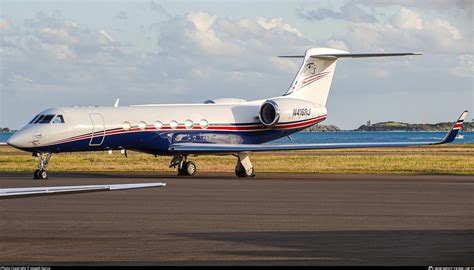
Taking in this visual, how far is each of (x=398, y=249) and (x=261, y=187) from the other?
16203 mm

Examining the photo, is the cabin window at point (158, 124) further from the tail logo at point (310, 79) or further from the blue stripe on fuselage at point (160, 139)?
the tail logo at point (310, 79)

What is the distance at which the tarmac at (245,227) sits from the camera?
12523 millimetres

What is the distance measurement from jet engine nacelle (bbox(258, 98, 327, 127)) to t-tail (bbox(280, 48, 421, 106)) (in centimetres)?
101

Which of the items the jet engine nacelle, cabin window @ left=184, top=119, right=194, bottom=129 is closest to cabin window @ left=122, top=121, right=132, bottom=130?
cabin window @ left=184, top=119, right=194, bottom=129

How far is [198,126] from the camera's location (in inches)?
1540

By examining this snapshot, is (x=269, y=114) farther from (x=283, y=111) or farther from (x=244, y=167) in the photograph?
(x=244, y=167)

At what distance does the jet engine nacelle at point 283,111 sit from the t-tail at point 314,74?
3.32 feet

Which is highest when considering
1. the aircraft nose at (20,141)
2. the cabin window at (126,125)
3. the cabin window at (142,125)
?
the cabin window at (142,125)

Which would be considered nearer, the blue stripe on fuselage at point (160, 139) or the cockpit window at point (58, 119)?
the cockpit window at point (58, 119)

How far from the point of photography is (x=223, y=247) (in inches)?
538

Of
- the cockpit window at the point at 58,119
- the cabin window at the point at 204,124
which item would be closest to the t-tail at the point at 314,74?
the cabin window at the point at 204,124

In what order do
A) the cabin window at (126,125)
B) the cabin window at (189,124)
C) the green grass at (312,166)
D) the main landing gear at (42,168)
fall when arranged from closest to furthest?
the main landing gear at (42,168) < the cabin window at (126,125) < the cabin window at (189,124) < the green grass at (312,166)

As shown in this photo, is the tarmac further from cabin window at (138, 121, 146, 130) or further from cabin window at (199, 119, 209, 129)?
cabin window at (199, 119, 209, 129)

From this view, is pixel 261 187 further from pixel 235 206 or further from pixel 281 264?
pixel 281 264
